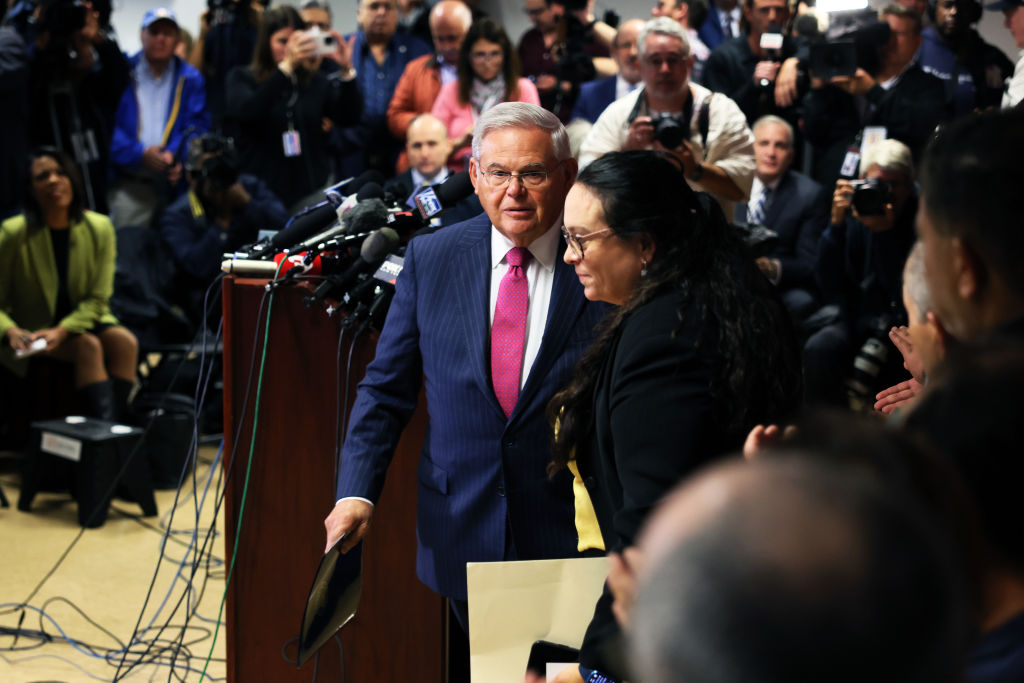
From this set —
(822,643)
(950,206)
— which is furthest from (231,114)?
(822,643)

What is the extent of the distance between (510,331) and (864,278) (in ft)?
10.1

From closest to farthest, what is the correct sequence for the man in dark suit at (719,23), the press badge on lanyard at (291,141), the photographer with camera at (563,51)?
the photographer with camera at (563,51)
the press badge on lanyard at (291,141)
the man in dark suit at (719,23)

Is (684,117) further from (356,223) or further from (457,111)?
(356,223)

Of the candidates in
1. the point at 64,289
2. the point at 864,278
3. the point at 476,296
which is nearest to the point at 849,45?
the point at 864,278

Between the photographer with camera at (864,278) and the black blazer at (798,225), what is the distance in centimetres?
14

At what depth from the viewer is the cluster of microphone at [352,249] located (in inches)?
95.0

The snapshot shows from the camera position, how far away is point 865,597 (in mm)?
564

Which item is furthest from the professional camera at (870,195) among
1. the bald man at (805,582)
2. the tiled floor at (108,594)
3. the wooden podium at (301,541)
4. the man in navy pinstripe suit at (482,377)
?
the bald man at (805,582)

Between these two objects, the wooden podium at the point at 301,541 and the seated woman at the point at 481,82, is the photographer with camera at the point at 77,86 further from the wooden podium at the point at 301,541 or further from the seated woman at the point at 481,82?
the wooden podium at the point at 301,541

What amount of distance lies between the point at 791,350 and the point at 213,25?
6.46m

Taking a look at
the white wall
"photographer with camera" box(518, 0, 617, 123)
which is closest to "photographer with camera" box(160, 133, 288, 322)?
"photographer with camera" box(518, 0, 617, 123)

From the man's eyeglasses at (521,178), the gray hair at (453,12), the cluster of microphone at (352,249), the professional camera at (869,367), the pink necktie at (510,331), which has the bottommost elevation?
the professional camera at (869,367)

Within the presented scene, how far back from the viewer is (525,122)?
2.18 meters

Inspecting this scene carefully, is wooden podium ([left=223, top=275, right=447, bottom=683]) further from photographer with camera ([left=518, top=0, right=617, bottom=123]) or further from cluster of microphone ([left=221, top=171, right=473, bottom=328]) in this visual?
photographer with camera ([left=518, top=0, right=617, bottom=123])
